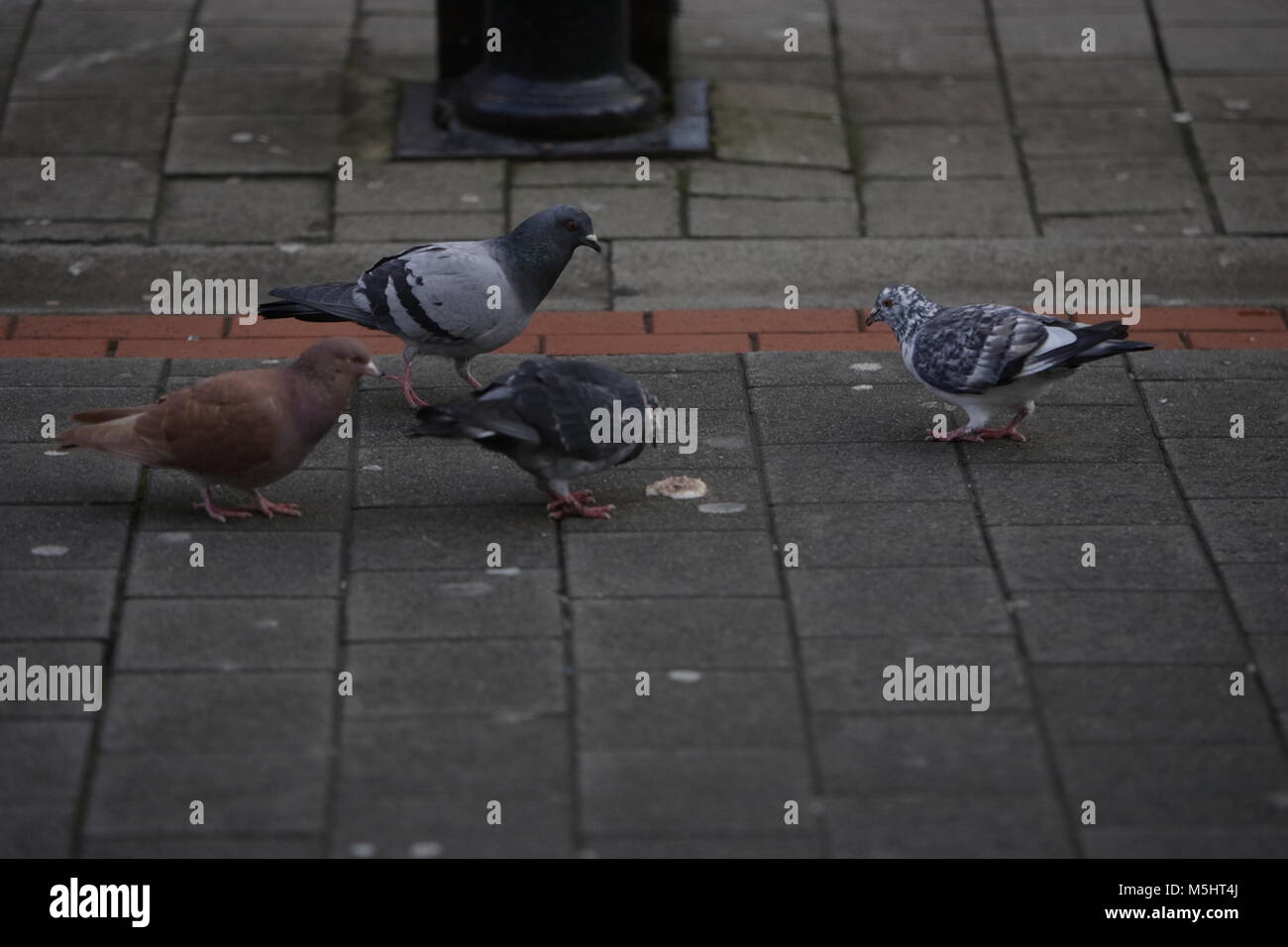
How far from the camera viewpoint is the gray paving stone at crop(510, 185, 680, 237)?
6910mm

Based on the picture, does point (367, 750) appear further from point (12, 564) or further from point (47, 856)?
point (12, 564)

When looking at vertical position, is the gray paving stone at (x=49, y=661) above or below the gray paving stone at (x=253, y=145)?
below

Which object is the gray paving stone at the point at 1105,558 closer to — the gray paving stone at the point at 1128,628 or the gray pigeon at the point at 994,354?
the gray paving stone at the point at 1128,628

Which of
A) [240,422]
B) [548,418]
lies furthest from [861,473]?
[240,422]

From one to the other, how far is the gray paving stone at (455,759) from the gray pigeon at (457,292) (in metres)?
1.90

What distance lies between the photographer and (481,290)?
17.7 feet

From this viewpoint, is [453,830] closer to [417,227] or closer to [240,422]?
[240,422]

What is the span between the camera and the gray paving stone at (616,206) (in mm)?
6910

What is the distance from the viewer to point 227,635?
4.19 meters

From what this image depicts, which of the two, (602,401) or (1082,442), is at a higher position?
(602,401)

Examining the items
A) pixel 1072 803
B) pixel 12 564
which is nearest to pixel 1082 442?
pixel 1072 803

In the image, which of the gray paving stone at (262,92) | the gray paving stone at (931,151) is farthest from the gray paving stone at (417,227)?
the gray paving stone at (931,151)

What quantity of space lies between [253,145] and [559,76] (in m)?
1.44

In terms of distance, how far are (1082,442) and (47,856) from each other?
11.4ft
